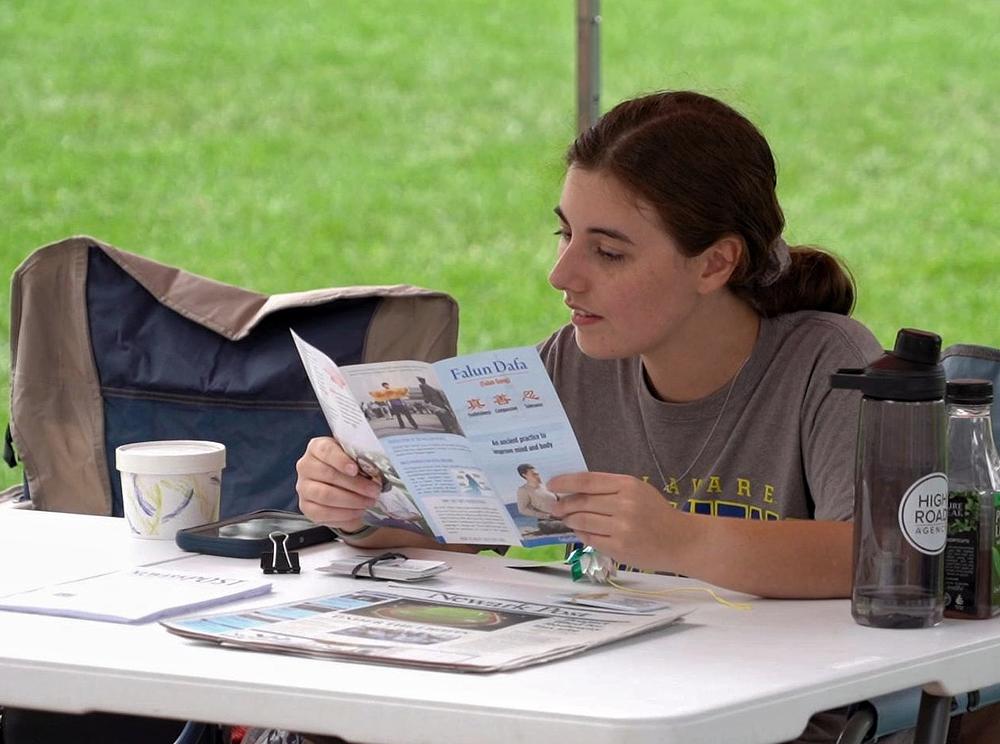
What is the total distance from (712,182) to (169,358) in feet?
3.85

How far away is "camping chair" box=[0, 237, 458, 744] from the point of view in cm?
296

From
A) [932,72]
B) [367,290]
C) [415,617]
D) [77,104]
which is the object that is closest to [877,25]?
[932,72]

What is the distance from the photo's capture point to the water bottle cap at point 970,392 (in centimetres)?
179

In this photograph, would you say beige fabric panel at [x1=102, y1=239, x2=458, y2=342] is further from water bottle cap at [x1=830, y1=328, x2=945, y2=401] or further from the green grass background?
the green grass background

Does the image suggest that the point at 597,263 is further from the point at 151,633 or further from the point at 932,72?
the point at 932,72

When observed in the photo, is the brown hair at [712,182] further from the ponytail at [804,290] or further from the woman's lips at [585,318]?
the woman's lips at [585,318]

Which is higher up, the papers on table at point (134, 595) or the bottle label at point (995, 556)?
the bottle label at point (995, 556)

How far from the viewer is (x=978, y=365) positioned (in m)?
2.36

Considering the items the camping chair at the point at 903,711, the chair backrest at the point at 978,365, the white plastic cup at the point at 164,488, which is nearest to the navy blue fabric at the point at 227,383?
the white plastic cup at the point at 164,488

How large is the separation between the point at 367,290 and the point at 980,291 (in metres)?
4.55

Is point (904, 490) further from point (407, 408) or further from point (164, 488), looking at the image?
point (164, 488)

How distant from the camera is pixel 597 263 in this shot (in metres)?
2.19

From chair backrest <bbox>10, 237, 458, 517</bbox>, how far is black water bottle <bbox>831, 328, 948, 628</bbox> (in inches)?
52.6

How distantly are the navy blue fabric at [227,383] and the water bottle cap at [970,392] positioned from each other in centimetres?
135
